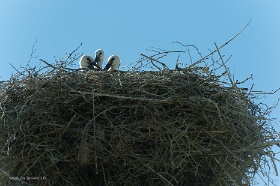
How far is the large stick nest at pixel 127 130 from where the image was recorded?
18.0 ft

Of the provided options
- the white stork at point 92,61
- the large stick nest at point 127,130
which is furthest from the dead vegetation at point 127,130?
the white stork at point 92,61

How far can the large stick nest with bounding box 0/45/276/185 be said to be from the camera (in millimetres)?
5473

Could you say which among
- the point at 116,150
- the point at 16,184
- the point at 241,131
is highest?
the point at 241,131

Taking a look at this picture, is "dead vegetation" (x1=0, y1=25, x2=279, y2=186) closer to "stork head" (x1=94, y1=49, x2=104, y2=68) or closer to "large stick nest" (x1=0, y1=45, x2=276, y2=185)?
"large stick nest" (x1=0, y1=45, x2=276, y2=185)

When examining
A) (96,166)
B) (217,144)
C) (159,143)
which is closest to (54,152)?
(96,166)

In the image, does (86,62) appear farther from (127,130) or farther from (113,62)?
(127,130)

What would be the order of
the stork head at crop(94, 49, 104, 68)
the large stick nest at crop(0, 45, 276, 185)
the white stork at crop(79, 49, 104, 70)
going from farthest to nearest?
the stork head at crop(94, 49, 104, 68)
the white stork at crop(79, 49, 104, 70)
the large stick nest at crop(0, 45, 276, 185)

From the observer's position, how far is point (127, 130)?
552 centimetres

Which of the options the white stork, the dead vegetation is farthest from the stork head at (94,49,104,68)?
the dead vegetation

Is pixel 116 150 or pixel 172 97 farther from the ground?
pixel 172 97

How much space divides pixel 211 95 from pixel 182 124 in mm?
319

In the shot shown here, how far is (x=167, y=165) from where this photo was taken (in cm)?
547

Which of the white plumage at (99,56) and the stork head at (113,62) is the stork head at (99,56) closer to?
the white plumage at (99,56)

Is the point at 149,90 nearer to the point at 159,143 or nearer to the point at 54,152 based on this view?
the point at 159,143
